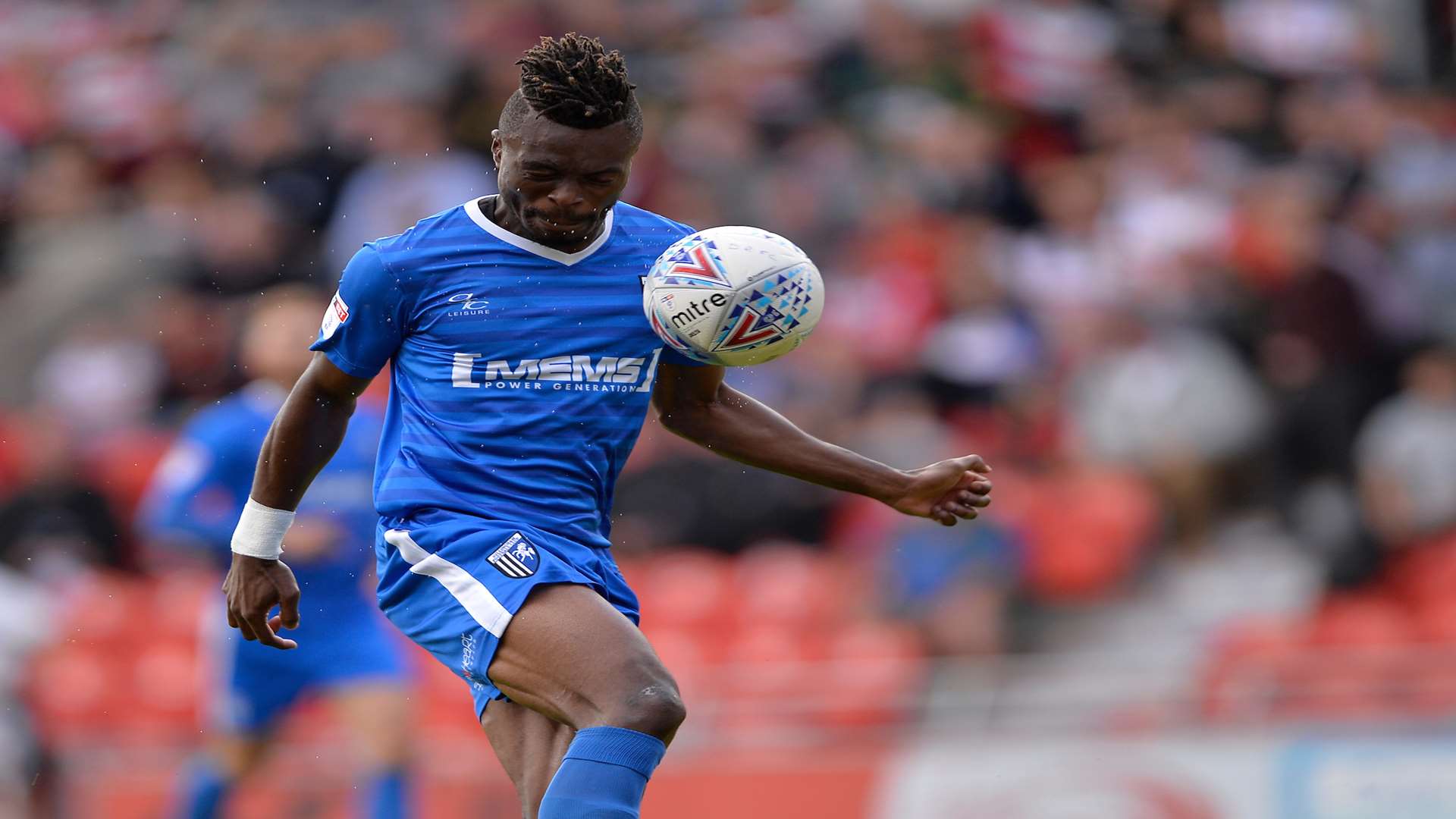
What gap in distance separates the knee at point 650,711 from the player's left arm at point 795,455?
0.97 meters

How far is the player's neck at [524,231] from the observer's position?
4.92 meters

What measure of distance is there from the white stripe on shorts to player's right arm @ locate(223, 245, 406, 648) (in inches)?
13.4

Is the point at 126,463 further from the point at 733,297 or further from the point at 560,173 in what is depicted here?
the point at 733,297

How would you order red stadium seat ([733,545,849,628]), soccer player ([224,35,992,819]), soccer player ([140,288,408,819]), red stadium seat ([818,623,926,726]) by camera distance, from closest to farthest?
soccer player ([224,35,992,819]), soccer player ([140,288,408,819]), red stadium seat ([818,623,926,726]), red stadium seat ([733,545,849,628])

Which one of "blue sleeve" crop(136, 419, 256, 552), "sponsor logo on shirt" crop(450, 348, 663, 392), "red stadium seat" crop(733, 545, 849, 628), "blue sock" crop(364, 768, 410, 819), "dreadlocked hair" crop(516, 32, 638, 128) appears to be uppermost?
"dreadlocked hair" crop(516, 32, 638, 128)

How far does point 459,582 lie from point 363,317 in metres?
0.73

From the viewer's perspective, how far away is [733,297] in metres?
4.64

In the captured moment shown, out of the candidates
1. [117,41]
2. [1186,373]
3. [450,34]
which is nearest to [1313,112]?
[1186,373]

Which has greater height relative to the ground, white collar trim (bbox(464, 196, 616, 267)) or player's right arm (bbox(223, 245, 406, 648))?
white collar trim (bbox(464, 196, 616, 267))

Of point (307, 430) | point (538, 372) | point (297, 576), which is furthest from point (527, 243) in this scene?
point (297, 576)

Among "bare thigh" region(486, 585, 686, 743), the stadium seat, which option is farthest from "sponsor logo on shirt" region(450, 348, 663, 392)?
the stadium seat

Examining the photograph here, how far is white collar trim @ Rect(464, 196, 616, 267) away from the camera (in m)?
4.91

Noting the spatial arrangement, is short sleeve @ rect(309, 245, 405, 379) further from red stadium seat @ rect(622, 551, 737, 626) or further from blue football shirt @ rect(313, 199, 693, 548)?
red stadium seat @ rect(622, 551, 737, 626)

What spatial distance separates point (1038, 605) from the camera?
10102mm
